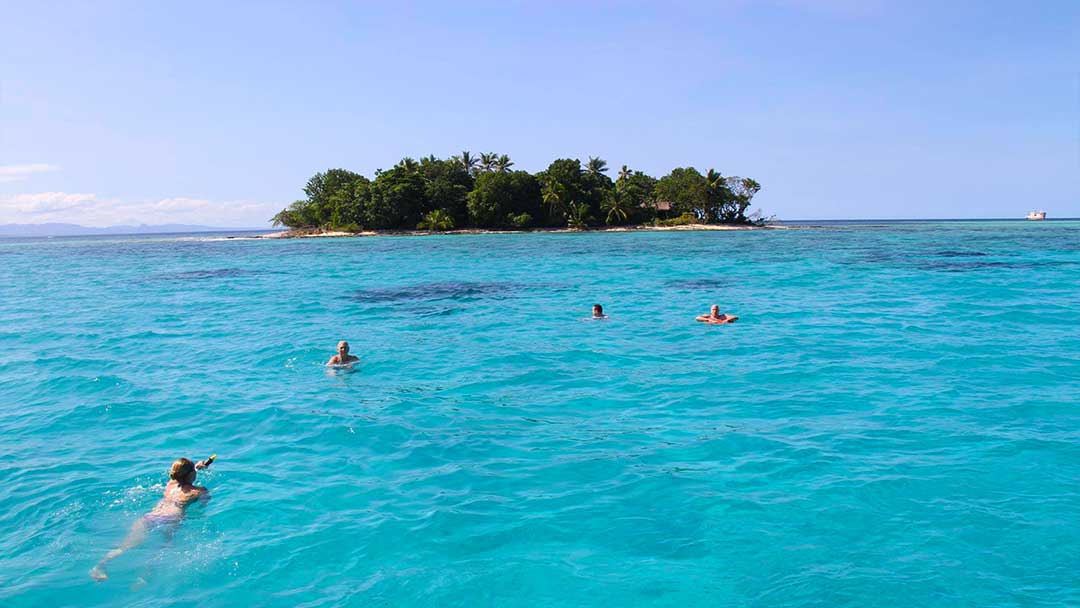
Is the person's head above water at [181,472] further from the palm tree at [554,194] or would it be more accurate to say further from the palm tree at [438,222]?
the palm tree at [554,194]

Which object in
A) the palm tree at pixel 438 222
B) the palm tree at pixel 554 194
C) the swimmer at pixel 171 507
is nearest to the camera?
the swimmer at pixel 171 507

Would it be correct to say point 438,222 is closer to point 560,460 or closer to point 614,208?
point 614,208

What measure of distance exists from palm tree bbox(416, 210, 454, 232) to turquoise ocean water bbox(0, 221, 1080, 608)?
70289 millimetres

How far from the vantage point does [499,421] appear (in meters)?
10.5

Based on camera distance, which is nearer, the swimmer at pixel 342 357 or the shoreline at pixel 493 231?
the swimmer at pixel 342 357

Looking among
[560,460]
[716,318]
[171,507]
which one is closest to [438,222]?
[716,318]

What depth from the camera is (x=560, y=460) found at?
28.8 feet

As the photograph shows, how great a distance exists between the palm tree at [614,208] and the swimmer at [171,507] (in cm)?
8761

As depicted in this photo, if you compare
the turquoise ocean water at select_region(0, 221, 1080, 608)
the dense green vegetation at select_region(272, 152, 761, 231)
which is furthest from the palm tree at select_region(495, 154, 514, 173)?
the turquoise ocean water at select_region(0, 221, 1080, 608)

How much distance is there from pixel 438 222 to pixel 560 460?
276 ft

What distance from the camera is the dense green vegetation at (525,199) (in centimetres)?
9025

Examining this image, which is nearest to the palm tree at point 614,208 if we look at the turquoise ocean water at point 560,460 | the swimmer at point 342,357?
the turquoise ocean water at point 560,460

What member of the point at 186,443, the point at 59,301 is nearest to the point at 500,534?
the point at 186,443

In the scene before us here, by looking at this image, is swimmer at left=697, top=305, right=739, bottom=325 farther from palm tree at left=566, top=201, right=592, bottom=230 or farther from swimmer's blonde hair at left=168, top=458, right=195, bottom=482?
palm tree at left=566, top=201, right=592, bottom=230
